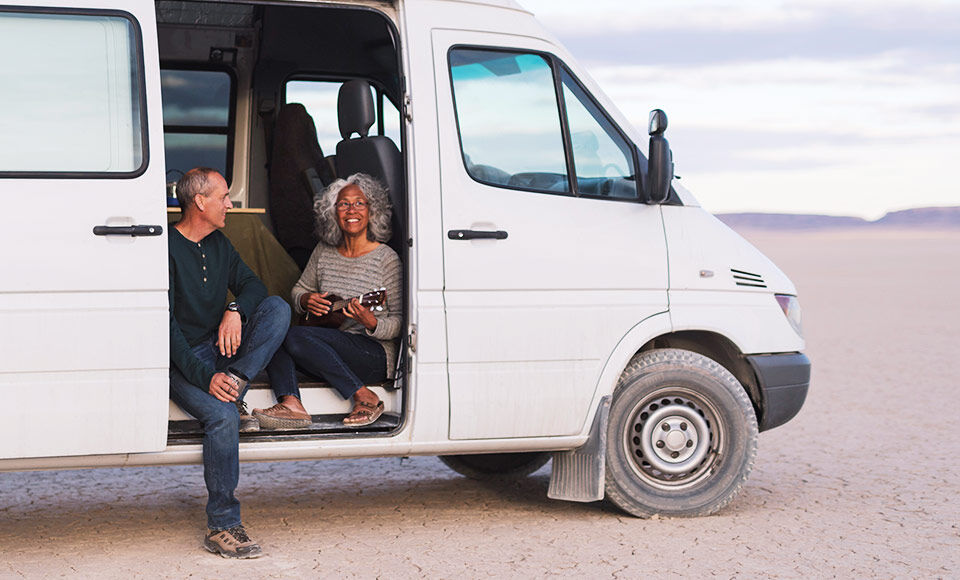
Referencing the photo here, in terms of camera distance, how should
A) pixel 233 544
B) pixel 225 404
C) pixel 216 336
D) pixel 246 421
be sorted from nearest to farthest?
pixel 225 404 → pixel 233 544 → pixel 246 421 → pixel 216 336

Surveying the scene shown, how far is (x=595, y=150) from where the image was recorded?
6578mm

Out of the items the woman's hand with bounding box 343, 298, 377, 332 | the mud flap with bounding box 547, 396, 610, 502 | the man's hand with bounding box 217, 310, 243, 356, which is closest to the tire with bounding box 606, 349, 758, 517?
the mud flap with bounding box 547, 396, 610, 502

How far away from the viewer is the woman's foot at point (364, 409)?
620cm

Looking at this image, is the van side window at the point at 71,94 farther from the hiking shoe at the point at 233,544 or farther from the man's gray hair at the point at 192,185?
the hiking shoe at the point at 233,544

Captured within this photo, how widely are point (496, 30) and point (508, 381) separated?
1663 mm

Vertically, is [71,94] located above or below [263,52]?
below

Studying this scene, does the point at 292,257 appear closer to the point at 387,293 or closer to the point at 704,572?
the point at 387,293

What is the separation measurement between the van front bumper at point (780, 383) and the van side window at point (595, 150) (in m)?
1.13

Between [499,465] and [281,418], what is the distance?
2.24 metres

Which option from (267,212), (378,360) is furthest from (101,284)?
(267,212)

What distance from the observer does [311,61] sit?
8117 mm

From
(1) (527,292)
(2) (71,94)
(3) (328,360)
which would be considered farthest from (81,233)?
(1) (527,292)

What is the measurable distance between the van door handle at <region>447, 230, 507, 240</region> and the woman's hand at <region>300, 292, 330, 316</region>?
2.82ft

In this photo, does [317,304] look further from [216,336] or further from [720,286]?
[720,286]
